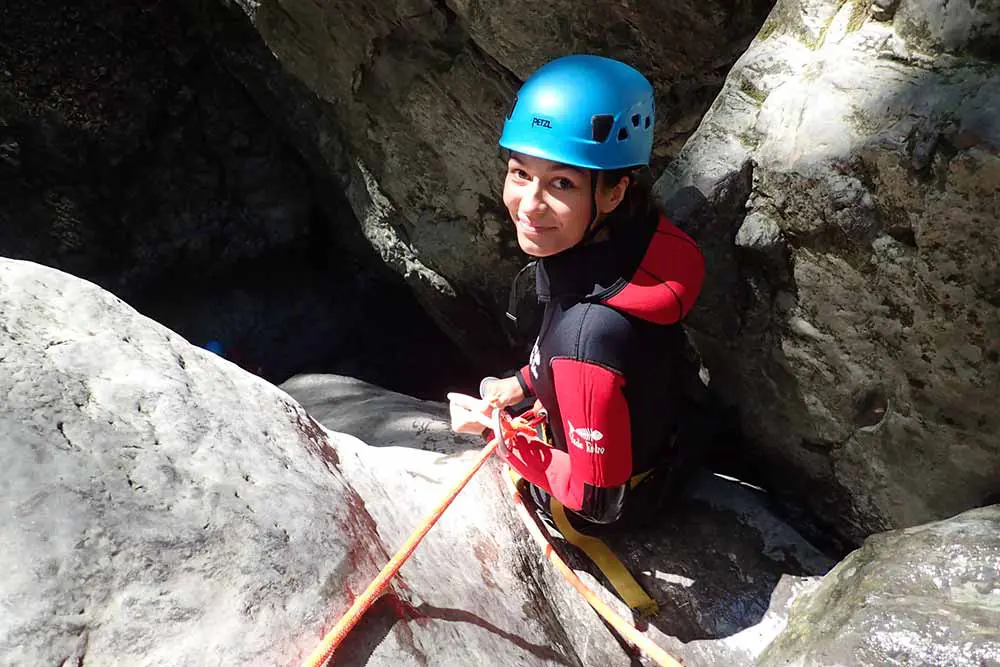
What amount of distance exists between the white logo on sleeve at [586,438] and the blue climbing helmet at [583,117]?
65 centimetres

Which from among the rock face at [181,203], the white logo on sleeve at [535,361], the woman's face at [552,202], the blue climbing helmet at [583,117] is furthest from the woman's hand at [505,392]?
the rock face at [181,203]

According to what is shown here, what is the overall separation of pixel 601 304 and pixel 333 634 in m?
0.96

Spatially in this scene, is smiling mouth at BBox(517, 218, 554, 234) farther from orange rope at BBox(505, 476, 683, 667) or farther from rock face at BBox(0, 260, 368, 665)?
orange rope at BBox(505, 476, 683, 667)

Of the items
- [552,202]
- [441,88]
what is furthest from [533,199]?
[441,88]

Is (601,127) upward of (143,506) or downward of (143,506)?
upward

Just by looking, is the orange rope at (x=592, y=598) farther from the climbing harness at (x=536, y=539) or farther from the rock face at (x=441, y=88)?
the rock face at (x=441, y=88)

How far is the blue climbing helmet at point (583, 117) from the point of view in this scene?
174cm

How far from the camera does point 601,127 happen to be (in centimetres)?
173

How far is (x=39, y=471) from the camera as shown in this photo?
1.25 metres

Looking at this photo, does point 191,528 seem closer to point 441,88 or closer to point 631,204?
point 631,204

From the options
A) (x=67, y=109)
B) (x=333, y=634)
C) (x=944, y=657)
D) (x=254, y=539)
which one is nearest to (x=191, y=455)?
(x=254, y=539)

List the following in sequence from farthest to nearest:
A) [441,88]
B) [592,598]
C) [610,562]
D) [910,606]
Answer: [441,88] < [610,562] < [592,598] < [910,606]

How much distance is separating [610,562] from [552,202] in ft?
3.72

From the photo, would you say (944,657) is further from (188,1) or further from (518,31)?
(188,1)
